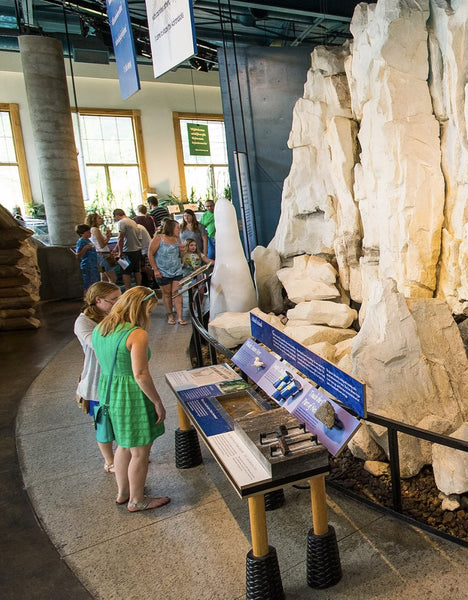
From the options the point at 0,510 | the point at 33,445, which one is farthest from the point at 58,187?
the point at 0,510

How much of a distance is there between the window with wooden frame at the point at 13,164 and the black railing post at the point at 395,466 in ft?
49.6

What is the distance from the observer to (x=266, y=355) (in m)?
3.34

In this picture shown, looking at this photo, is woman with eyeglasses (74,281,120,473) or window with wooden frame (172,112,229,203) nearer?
woman with eyeglasses (74,281,120,473)

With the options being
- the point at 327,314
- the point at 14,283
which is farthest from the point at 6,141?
the point at 327,314

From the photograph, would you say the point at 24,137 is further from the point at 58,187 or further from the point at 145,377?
the point at 145,377

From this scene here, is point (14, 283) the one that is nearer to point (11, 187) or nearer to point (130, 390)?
point (130, 390)

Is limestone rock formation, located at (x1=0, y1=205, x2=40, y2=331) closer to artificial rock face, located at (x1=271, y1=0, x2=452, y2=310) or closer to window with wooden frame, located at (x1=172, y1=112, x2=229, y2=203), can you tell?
artificial rock face, located at (x1=271, y1=0, x2=452, y2=310)

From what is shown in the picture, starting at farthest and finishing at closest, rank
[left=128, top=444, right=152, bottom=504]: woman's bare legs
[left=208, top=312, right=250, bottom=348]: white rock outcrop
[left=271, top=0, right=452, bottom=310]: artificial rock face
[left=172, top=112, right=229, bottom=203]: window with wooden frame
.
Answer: [left=172, top=112, right=229, bottom=203]: window with wooden frame, [left=208, top=312, right=250, bottom=348]: white rock outcrop, [left=271, top=0, right=452, bottom=310]: artificial rock face, [left=128, top=444, right=152, bottom=504]: woman's bare legs

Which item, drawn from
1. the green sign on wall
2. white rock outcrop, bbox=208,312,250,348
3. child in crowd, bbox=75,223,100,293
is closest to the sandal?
white rock outcrop, bbox=208,312,250,348

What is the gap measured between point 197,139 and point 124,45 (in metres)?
6.70

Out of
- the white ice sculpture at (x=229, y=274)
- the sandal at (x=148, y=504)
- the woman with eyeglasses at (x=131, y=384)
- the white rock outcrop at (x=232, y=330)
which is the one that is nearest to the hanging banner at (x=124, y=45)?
the white ice sculpture at (x=229, y=274)

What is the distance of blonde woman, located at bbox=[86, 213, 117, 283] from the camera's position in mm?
8750

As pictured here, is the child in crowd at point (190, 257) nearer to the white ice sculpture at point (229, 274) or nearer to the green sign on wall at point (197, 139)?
the white ice sculpture at point (229, 274)

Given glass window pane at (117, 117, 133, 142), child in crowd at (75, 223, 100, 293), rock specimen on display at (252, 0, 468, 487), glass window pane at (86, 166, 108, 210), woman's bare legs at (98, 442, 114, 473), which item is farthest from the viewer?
glass window pane at (117, 117, 133, 142)
